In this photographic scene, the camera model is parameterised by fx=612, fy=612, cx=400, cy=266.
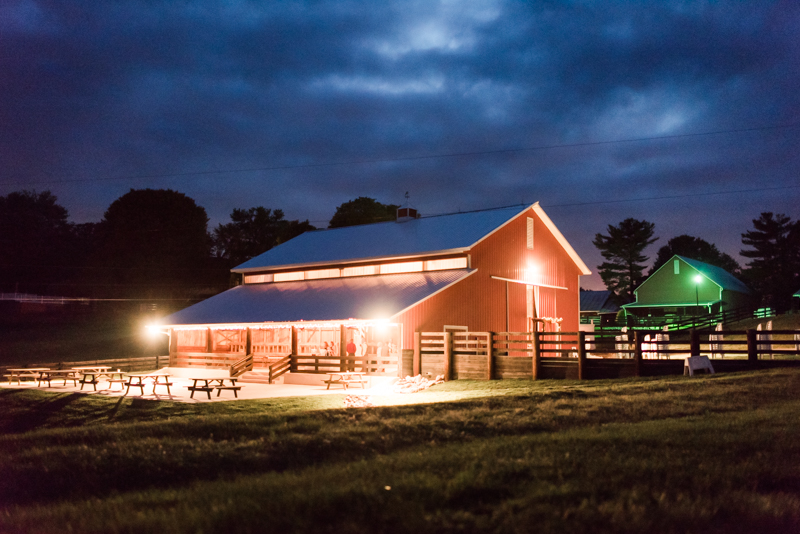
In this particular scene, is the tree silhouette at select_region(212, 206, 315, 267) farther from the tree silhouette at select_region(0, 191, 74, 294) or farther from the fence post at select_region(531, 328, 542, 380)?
the fence post at select_region(531, 328, 542, 380)

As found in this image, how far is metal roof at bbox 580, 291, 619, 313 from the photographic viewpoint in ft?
216

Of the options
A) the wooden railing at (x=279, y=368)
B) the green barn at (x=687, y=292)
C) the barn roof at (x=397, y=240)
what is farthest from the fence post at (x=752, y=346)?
the green barn at (x=687, y=292)

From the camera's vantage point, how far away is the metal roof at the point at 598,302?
216ft

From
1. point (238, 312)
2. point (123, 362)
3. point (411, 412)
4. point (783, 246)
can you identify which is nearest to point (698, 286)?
point (783, 246)

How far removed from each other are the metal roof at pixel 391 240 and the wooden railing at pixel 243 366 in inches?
265

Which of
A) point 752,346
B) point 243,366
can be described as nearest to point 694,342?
point 752,346

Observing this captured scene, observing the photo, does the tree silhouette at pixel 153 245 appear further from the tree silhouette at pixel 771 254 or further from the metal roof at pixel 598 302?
the tree silhouette at pixel 771 254

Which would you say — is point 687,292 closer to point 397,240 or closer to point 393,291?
point 397,240

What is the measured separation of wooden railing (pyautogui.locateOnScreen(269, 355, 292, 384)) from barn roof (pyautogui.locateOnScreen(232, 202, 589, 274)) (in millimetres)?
6538

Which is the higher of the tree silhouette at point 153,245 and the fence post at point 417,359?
the tree silhouette at point 153,245

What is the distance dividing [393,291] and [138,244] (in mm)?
45744

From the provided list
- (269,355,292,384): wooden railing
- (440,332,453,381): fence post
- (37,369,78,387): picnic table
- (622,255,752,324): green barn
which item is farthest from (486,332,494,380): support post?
(622,255,752,324): green barn

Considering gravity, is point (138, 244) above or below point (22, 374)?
above

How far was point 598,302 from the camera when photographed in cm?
6675
